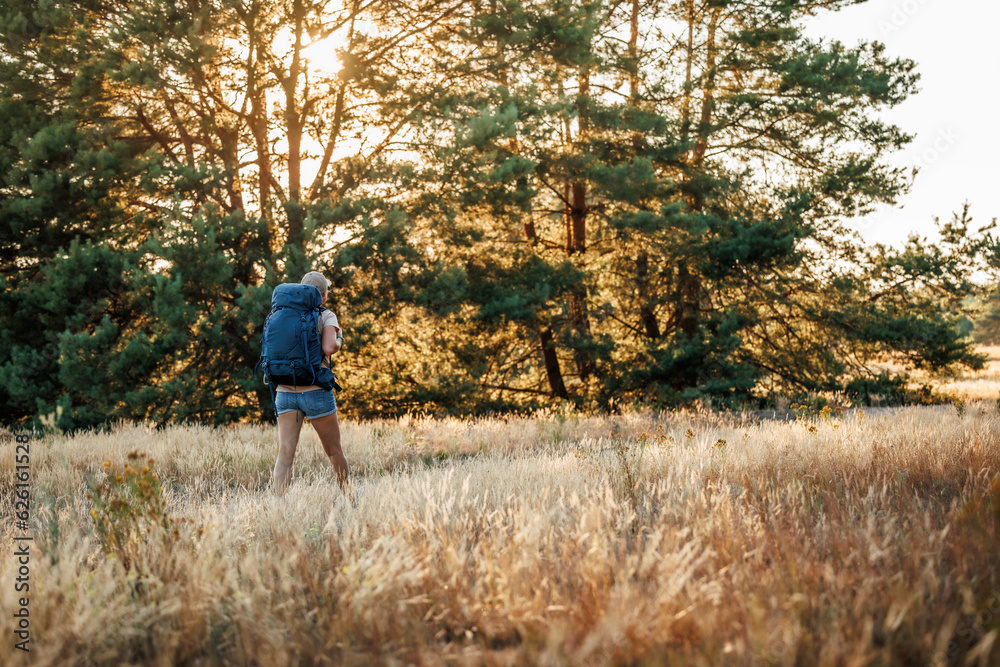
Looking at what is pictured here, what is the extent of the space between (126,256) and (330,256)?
3.16m

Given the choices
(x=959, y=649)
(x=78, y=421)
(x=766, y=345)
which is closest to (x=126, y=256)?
(x=78, y=421)

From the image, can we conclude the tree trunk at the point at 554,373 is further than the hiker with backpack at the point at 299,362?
Yes

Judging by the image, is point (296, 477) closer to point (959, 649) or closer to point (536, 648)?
point (536, 648)

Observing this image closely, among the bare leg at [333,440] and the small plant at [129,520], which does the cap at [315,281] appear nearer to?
the bare leg at [333,440]

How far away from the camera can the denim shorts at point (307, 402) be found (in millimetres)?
4383

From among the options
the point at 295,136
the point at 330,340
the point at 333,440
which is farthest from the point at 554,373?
the point at 330,340

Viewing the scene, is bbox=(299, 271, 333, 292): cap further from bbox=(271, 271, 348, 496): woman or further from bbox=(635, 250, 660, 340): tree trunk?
bbox=(635, 250, 660, 340): tree trunk

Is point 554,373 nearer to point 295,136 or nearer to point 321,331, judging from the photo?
point 295,136

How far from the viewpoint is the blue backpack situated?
424 centimetres

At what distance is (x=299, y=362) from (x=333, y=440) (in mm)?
720

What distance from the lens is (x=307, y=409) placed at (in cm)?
439

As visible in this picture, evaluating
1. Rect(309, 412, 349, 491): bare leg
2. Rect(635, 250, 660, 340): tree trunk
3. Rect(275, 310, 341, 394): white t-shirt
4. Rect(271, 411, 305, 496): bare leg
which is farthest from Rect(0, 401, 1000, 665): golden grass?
Rect(635, 250, 660, 340): tree trunk

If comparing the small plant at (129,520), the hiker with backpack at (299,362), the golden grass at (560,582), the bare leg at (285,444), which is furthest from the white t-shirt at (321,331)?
the small plant at (129,520)

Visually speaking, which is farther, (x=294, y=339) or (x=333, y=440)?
(x=333, y=440)
